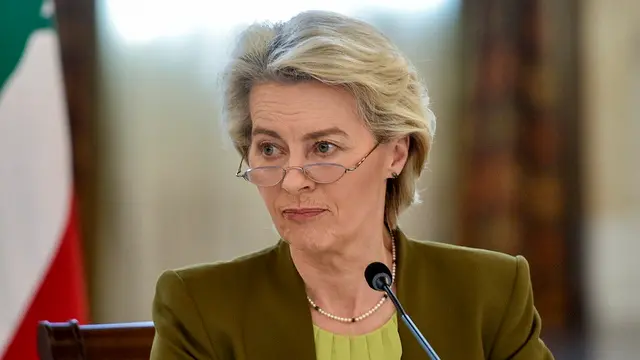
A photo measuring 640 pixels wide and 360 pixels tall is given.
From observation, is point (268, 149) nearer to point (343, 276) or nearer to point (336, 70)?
point (336, 70)

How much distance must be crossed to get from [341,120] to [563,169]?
129 inches

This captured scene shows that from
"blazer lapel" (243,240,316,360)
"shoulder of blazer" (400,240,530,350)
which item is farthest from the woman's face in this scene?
"shoulder of blazer" (400,240,530,350)

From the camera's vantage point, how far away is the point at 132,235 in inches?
168

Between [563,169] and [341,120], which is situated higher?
[341,120]

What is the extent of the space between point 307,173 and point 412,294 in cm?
38

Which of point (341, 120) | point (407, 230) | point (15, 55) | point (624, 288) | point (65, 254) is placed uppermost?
point (15, 55)

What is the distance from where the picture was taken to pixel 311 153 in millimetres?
1641

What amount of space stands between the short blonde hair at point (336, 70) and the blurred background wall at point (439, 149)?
7.82ft

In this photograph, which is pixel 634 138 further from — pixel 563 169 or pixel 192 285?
pixel 192 285

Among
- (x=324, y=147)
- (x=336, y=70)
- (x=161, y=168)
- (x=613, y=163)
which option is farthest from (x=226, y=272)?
(x=613, y=163)

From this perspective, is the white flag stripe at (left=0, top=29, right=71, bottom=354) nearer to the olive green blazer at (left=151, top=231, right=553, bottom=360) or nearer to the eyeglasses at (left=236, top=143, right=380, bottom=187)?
the olive green blazer at (left=151, top=231, right=553, bottom=360)

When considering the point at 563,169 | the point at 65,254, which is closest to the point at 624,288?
the point at 563,169

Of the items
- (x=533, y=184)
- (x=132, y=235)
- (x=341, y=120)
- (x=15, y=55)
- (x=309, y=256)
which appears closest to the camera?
(x=341, y=120)

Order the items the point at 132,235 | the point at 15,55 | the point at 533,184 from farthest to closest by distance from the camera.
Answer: the point at 533,184, the point at 132,235, the point at 15,55
